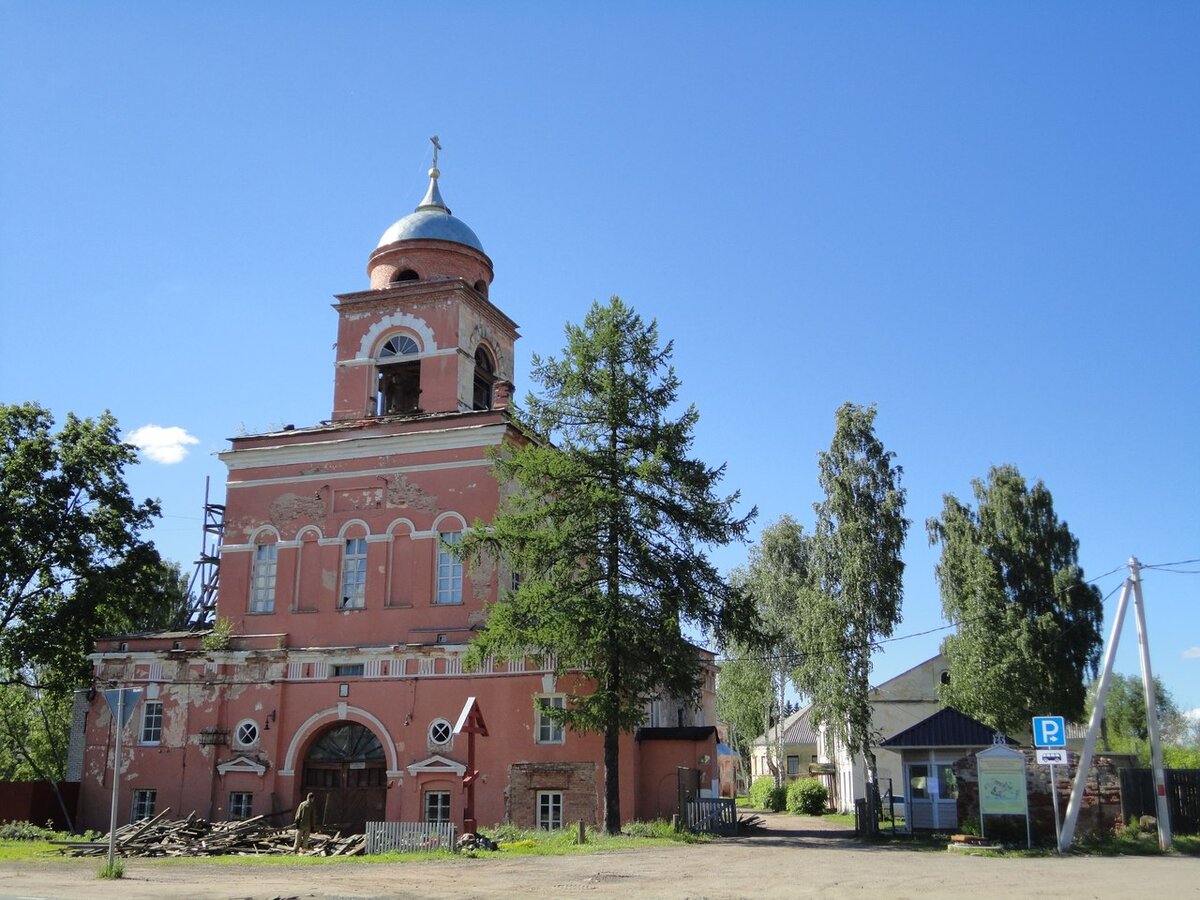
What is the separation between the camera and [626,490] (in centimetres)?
2667

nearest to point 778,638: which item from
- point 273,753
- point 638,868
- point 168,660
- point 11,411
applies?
point 638,868

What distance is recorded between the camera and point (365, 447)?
31.9 meters

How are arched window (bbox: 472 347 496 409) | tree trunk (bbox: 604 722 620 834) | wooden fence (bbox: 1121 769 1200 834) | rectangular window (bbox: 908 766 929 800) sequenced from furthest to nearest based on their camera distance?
arched window (bbox: 472 347 496 409)
rectangular window (bbox: 908 766 929 800)
wooden fence (bbox: 1121 769 1200 834)
tree trunk (bbox: 604 722 620 834)

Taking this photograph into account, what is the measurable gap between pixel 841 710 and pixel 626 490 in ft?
37.8

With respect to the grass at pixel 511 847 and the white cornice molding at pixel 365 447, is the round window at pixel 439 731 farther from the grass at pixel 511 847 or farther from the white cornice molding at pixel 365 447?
the white cornice molding at pixel 365 447

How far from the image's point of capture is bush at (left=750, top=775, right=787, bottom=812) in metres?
50.0

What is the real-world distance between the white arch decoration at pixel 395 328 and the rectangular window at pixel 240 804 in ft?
45.7

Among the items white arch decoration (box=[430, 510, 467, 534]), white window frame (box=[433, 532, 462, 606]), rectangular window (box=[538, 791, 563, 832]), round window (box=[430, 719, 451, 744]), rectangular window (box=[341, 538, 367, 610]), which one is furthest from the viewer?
rectangular window (box=[341, 538, 367, 610])

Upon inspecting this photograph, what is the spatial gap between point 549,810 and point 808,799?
893 inches

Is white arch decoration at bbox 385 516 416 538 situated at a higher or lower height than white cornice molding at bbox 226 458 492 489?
lower

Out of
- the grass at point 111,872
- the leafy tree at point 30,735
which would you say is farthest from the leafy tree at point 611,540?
the leafy tree at point 30,735

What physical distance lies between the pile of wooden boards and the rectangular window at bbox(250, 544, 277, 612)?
7579 millimetres

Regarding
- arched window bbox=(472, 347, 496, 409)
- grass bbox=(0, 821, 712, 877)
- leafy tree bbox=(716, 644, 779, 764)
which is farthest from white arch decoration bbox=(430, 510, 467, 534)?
leafy tree bbox=(716, 644, 779, 764)

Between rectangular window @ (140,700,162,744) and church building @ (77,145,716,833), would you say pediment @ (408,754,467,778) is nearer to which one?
church building @ (77,145,716,833)
